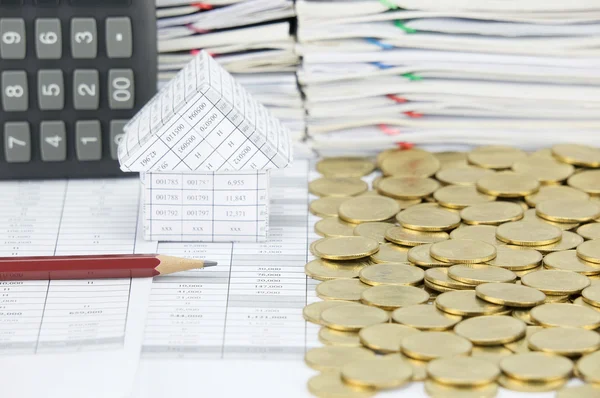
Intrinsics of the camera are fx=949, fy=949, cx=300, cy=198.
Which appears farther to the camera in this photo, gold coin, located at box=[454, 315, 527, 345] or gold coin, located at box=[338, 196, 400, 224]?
gold coin, located at box=[338, 196, 400, 224]

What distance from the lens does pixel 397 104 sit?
35.4 inches

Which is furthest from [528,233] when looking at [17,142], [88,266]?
[17,142]

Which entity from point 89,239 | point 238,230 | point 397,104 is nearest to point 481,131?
point 397,104

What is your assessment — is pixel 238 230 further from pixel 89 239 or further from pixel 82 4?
pixel 82 4

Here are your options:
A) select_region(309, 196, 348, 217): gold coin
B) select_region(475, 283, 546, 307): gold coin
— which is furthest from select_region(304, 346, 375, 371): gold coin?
select_region(309, 196, 348, 217): gold coin

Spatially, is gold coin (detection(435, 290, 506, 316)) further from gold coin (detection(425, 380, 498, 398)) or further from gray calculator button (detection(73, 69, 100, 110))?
gray calculator button (detection(73, 69, 100, 110))

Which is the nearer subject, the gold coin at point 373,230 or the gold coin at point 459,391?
the gold coin at point 459,391

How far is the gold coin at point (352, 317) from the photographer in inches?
24.7

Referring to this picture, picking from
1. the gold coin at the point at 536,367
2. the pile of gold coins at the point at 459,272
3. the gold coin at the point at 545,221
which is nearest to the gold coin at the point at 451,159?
the pile of gold coins at the point at 459,272

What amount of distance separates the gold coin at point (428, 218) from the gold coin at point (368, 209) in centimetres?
1

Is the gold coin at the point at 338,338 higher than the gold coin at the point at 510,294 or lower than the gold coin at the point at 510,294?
lower

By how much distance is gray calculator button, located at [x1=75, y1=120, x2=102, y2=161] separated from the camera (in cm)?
84

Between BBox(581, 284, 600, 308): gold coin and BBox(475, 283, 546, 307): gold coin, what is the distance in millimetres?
29

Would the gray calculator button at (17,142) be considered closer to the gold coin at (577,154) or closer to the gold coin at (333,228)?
the gold coin at (333,228)
